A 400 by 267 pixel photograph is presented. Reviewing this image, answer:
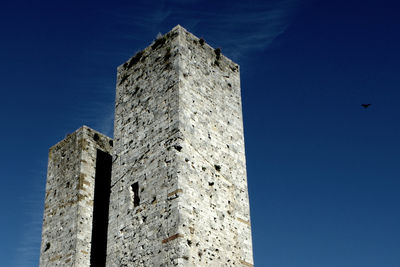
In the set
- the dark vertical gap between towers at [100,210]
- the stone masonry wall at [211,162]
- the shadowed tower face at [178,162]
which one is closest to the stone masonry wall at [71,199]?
the dark vertical gap between towers at [100,210]

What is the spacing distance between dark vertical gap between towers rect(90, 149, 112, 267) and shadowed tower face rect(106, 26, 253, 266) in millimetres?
2610

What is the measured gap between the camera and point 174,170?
14.1 meters

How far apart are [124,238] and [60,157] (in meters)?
6.13

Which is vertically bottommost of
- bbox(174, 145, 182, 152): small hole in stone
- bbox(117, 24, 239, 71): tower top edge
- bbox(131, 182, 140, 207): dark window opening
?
bbox(131, 182, 140, 207): dark window opening

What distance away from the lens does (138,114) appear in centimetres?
1630

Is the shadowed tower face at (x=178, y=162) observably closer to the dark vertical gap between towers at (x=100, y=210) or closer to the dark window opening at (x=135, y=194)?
the dark window opening at (x=135, y=194)

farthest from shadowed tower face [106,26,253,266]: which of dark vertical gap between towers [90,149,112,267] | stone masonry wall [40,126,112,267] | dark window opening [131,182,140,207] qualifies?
dark vertical gap between towers [90,149,112,267]

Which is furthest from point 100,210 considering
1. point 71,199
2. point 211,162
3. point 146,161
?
point 211,162

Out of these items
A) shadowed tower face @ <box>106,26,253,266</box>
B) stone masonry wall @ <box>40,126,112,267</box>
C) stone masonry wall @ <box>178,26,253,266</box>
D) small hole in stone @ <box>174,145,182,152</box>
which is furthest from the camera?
stone masonry wall @ <box>40,126,112,267</box>

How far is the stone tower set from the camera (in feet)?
45.3

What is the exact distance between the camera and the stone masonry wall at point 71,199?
17375 mm

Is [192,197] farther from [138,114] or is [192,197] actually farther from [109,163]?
[109,163]

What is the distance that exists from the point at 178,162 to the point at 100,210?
5.47 metres

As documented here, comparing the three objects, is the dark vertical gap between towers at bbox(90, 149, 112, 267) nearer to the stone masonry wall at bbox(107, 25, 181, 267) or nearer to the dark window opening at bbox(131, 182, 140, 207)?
the stone masonry wall at bbox(107, 25, 181, 267)
